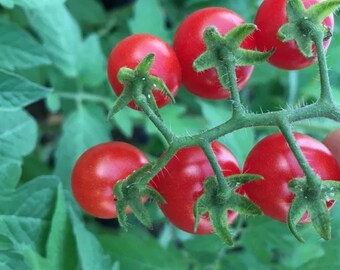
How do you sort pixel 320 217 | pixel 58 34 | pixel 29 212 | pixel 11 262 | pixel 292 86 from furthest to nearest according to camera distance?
pixel 292 86 → pixel 58 34 → pixel 29 212 → pixel 11 262 → pixel 320 217

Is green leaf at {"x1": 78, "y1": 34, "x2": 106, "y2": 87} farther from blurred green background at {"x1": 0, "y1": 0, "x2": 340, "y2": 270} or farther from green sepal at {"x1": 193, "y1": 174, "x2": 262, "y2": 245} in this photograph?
A: green sepal at {"x1": 193, "y1": 174, "x2": 262, "y2": 245}

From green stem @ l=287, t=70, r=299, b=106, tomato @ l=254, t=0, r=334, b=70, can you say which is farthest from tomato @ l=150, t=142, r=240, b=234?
green stem @ l=287, t=70, r=299, b=106

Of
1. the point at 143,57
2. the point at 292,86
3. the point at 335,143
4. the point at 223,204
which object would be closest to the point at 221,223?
the point at 223,204

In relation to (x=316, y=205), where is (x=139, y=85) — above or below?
above

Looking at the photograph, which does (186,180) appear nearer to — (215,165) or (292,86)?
(215,165)

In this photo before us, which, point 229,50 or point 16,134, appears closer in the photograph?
point 229,50

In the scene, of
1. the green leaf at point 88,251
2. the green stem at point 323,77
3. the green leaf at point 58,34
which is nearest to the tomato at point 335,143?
the green stem at point 323,77

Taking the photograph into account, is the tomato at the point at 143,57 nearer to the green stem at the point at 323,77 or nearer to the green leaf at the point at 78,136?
the green stem at the point at 323,77
